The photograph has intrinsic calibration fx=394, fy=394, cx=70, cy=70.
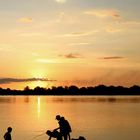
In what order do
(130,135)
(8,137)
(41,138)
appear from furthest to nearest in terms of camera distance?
(130,135), (41,138), (8,137)

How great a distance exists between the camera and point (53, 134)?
20422mm

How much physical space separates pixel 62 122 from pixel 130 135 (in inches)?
812

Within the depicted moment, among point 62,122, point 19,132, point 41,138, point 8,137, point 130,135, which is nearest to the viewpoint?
point 8,137

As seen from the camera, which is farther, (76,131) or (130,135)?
(76,131)

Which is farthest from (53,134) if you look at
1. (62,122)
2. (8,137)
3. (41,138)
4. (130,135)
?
(130,135)

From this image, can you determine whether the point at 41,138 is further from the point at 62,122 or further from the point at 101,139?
the point at 62,122

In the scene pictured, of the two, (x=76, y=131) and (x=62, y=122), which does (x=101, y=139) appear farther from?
(x=62, y=122)

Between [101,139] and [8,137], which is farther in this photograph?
[101,139]

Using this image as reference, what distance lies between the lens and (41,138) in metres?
36.1

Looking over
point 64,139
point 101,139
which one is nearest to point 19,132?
point 101,139

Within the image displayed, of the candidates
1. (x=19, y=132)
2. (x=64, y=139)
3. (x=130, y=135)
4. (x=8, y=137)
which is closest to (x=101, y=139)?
(x=130, y=135)

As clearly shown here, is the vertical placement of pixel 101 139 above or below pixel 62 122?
below

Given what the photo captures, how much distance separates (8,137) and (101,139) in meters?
18.3

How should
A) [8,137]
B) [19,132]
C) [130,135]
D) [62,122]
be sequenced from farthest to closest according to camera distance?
[19,132]
[130,135]
[62,122]
[8,137]
